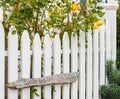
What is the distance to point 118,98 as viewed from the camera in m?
4.87

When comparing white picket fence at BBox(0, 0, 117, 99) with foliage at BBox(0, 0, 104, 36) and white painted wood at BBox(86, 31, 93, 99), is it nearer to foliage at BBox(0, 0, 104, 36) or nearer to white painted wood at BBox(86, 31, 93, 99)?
white painted wood at BBox(86, 31, 93, 99)

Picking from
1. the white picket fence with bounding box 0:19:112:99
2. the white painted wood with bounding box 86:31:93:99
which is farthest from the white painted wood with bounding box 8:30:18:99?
the white painted wood with bounding box 86:31:93:99

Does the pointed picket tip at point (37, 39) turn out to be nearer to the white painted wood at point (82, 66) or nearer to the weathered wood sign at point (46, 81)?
the weathered wood sign at point (46, 81)

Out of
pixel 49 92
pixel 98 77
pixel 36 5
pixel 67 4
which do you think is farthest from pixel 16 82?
pixel 98 77

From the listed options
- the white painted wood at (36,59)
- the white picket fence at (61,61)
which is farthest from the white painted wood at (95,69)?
the white painted wood at (36,59)

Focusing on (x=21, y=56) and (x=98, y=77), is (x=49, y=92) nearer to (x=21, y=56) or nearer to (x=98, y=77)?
(x=21, y=56)

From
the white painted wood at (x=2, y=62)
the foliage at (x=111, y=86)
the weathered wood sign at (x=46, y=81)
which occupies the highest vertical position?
the white painted wood at (x=2, y=62)

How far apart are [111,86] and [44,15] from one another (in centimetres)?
147

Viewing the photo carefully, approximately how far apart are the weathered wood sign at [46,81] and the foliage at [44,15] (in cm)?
47

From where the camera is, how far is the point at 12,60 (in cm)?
341

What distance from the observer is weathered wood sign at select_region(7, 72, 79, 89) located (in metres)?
3.44

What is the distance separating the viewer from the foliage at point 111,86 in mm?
4824

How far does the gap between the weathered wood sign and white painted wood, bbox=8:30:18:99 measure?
0.05 m

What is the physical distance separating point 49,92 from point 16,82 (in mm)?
532
